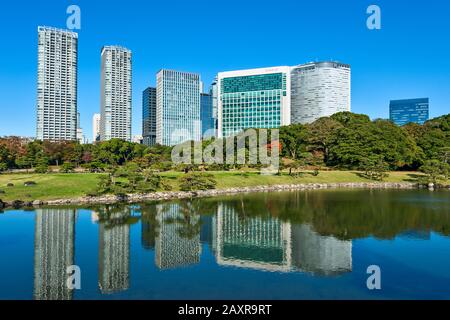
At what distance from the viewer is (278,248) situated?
16844 millimetres

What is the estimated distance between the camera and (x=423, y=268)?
45.3ft

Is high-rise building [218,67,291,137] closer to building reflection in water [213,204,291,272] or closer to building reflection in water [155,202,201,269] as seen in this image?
building reflection in water [155,202,201,269]

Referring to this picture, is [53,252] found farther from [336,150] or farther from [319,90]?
[319,90]

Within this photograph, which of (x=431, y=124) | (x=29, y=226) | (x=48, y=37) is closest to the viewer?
(x=29, y=226)

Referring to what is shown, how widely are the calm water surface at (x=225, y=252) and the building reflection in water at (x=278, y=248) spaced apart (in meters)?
0.05

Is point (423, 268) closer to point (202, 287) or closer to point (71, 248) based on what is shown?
point (202, 287)

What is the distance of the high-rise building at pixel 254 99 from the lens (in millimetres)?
108819

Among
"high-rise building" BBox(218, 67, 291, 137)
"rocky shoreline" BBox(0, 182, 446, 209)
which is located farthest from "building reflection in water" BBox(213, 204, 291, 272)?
"high-rise building" BBox(218, 67, 291, 137)

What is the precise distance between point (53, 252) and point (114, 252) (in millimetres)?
2833

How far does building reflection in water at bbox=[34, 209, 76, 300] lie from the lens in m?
11.6

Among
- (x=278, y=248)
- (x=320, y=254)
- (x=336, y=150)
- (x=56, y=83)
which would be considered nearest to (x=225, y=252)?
(x=278, y=248)

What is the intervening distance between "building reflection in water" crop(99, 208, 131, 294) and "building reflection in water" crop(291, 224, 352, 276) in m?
6.97
